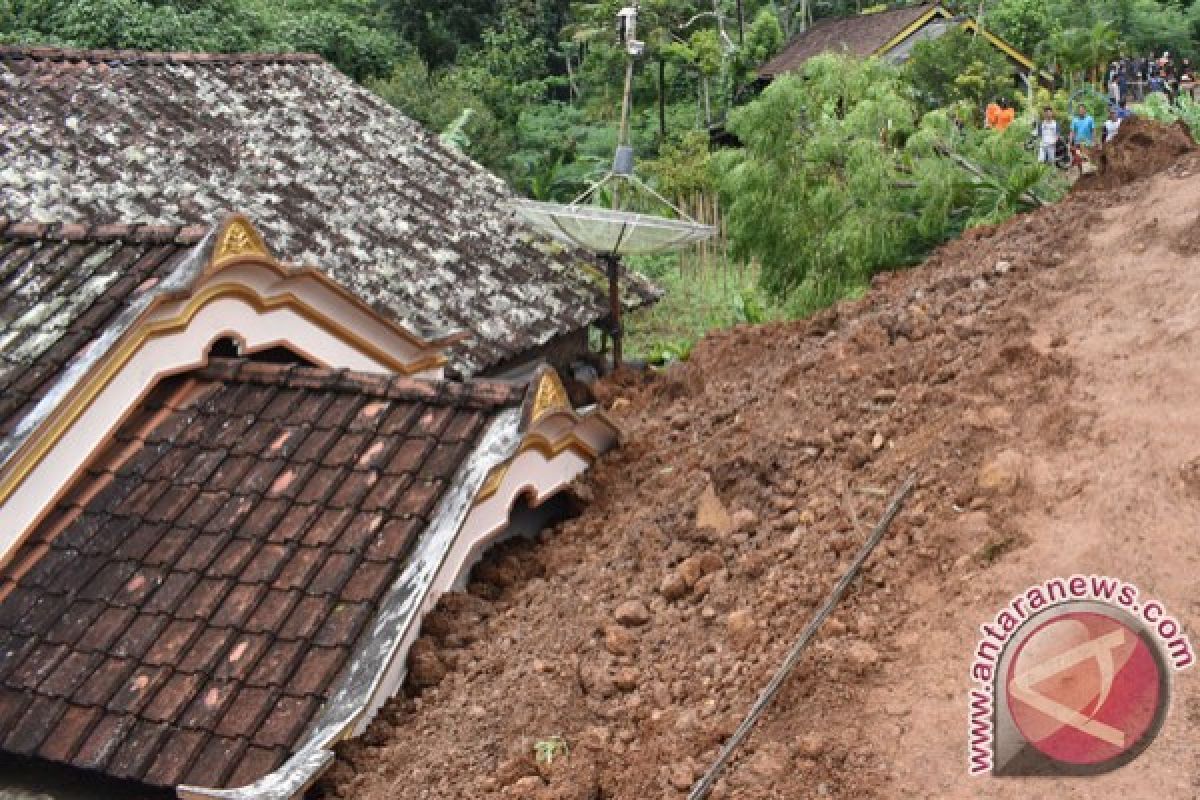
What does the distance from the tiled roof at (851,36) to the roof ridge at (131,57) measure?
71.0 feet

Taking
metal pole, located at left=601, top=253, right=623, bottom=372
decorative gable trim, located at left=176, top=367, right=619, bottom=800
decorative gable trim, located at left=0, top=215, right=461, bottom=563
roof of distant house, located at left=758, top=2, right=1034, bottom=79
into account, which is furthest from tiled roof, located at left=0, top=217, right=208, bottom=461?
roof of distant house, located at left=758, top=2, right=1034, bottom=79

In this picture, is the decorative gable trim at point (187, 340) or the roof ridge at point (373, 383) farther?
the roof ridge at point (373, 383)

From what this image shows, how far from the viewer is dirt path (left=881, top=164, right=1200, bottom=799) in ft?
12.5

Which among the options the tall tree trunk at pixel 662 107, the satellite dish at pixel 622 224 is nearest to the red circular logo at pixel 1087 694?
the satellite dish at pixel 622 224

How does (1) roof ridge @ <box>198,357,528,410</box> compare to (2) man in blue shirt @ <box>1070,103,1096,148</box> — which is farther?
(2) man in blue shirt @ <box>1070,103,1096,148</box>

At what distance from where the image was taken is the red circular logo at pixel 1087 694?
12.3 feet

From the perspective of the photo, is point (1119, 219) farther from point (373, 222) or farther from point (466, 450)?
point (373, 222)

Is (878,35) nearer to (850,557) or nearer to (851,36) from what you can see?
(851,36)

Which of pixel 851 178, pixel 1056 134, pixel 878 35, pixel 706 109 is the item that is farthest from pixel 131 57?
pixel 878 35

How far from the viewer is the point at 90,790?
17.5 ft

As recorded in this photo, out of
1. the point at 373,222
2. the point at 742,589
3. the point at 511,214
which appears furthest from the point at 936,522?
the point at 511,214

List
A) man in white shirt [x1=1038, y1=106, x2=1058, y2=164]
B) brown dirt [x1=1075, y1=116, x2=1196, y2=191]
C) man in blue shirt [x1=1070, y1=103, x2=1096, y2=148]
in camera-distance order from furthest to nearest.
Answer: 1. man in blue shirt [x1=1070, y1=103, x2=1096, y2=148]
2. man in white shirt [x1=1038, y1=106, x2=1058, y2=164]
3. brown dirt [x1=1075, y1=116, x2=1196, y2=191]

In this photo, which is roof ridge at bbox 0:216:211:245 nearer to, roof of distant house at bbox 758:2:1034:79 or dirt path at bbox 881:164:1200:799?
dirt path at bbox 881:164:1200:799

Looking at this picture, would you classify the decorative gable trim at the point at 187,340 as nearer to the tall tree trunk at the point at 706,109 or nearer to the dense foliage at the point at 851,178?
the dense foliage at the point at 851,178
